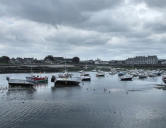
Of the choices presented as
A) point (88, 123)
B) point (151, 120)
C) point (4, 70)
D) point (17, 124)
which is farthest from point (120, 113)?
point (4, 70)

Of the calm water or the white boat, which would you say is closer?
the calm water

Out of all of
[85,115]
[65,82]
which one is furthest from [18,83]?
[85,115]

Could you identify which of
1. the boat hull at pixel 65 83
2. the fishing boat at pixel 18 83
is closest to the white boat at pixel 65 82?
the boat hull at pixel 65 83

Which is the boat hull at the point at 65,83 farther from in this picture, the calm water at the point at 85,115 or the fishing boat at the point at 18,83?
the calm water at the point at 85,115

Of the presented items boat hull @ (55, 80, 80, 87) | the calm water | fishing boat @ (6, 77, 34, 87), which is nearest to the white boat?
boat hull @ (55, 80, 80, 87)

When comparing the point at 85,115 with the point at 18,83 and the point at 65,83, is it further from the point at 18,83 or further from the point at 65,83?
the point at 65,83

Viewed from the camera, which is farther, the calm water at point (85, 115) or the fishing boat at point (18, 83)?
the fishing boat at point (18, 83)

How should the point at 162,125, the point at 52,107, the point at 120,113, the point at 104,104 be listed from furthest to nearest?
the point at 104,104, the point at 52,107, the point at 120,113, the point at 162,125

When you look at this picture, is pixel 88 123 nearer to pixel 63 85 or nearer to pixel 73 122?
pixel 73 122

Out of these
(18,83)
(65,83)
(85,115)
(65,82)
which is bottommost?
(85,115)

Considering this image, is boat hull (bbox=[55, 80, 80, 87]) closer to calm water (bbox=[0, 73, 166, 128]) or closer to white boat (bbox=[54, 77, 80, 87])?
white boat (bbox=[54, 77, 80, 87])

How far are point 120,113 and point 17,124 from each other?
14.4 meters

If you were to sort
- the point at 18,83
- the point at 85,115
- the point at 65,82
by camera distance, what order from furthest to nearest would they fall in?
the point at 65,82, the point at 18,83, the point at 85,115

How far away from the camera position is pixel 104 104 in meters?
40.5
